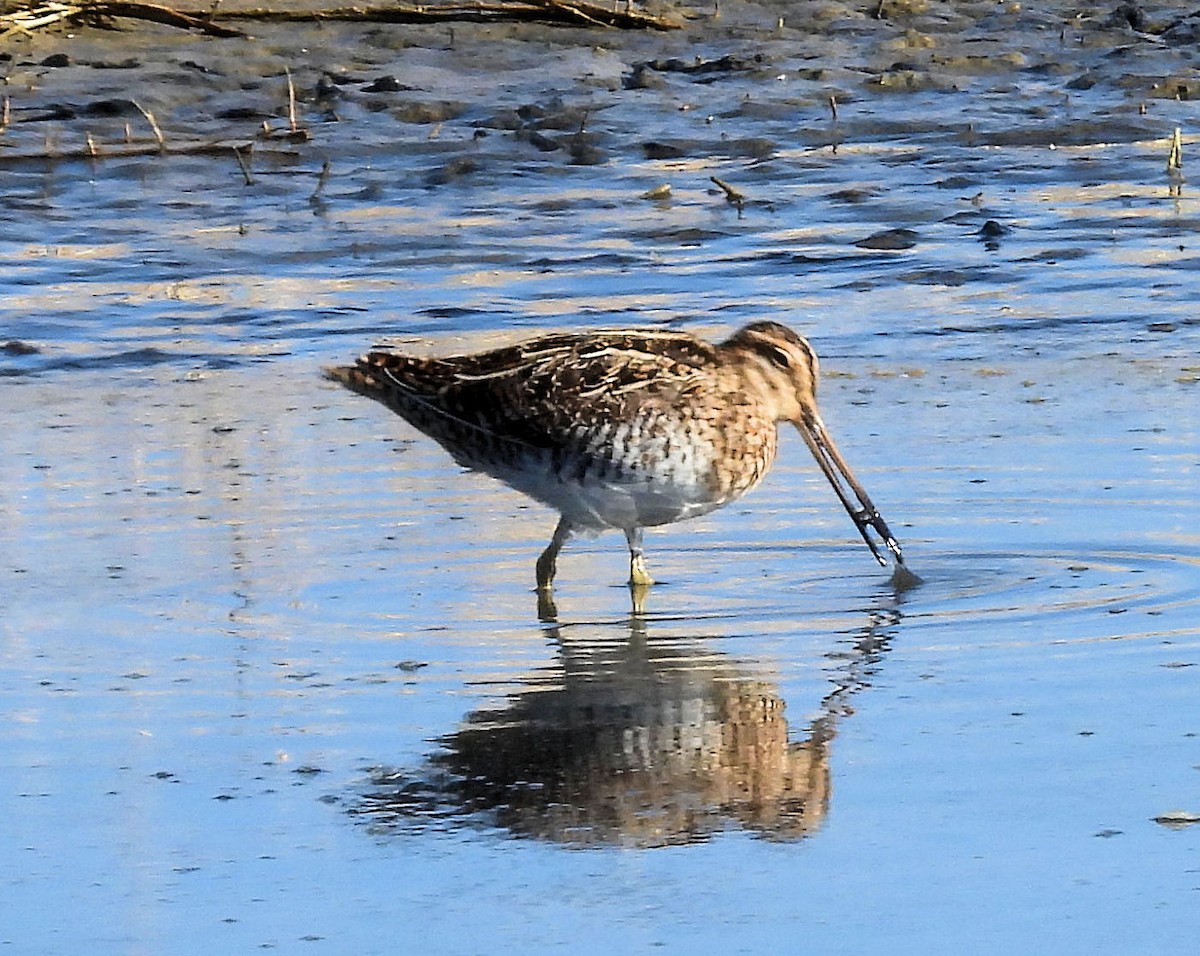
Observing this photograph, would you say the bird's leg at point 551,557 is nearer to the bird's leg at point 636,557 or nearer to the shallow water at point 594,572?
the shallow water at point 594,572

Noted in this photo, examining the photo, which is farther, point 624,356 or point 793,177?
point 793,177

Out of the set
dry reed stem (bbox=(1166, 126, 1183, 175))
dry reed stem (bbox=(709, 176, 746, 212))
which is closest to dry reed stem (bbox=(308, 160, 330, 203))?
dry reed stem (bbox=(709, 176, 746, 212))

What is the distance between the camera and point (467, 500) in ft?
26.0

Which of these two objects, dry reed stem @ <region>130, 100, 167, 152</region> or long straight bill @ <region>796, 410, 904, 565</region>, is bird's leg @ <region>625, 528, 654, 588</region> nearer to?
long straight bill @ <region>796, 410, 904, 565</region>

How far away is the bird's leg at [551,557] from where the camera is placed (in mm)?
6953

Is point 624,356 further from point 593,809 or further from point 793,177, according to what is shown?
point 793,177

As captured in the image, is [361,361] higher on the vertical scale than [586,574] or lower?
higher

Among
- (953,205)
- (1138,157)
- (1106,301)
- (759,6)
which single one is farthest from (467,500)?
(759,6)

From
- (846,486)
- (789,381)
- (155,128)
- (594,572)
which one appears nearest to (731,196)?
(155,128)

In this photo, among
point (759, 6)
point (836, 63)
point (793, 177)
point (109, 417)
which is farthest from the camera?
point (759, 6)

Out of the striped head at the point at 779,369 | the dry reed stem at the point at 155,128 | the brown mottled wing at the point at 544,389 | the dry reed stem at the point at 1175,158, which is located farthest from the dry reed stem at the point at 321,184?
the striped head at the point at 779,369

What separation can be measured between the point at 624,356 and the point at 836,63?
9220mm

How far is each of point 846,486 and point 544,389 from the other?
96cm

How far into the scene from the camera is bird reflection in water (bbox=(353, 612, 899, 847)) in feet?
16.0
